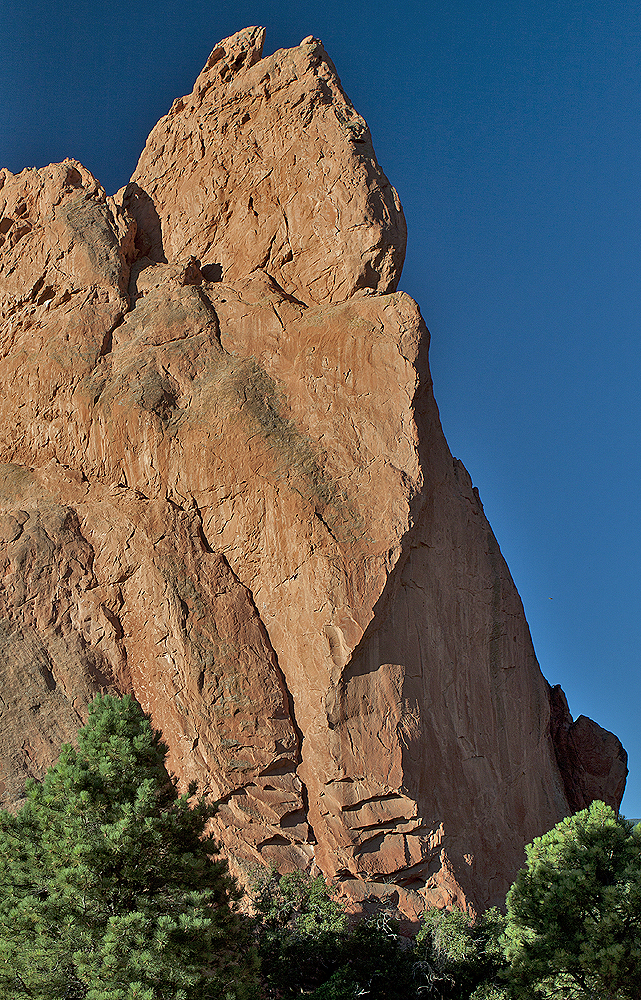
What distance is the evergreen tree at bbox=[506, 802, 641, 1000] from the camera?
1694 cm

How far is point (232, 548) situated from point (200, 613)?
7.59 feet

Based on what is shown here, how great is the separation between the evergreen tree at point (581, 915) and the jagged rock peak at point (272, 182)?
61.7 feet

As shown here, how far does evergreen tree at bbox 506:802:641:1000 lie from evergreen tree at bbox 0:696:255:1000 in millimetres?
6603

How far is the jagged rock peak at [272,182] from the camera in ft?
94.4

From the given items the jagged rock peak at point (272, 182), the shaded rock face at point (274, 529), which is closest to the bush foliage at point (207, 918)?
the shaded rock face at point (274, 529)

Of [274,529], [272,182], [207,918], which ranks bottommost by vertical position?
[207,918]

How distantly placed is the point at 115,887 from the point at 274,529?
11.9 meters

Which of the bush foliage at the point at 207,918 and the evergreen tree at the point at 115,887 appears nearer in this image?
the evergreen tree at the point at 115,887

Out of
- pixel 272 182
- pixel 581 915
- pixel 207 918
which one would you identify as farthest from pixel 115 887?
pixel 272 182

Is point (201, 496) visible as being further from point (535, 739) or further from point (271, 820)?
point (535, 739)

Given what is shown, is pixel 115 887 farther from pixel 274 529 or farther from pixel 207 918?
pixel 274 529

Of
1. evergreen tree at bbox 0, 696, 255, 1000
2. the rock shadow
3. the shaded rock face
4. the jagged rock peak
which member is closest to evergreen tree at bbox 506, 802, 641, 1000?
the shaded rock face

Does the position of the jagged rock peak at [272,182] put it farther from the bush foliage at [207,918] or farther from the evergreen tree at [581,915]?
the bush foliage at [207,918]

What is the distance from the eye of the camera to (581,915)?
57.7 ft
